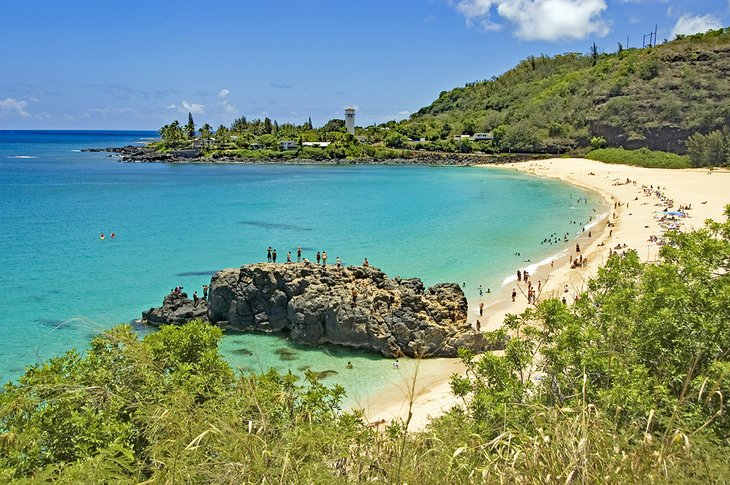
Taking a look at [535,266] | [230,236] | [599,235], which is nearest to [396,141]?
[230,236]

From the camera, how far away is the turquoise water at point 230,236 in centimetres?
2562

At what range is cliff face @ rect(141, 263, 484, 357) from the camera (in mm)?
23000

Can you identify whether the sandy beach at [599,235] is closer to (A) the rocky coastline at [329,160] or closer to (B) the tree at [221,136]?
(A) the rocky coastline at [329,160]

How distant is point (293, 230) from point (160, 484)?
4775 cm

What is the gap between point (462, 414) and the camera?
37.1ft

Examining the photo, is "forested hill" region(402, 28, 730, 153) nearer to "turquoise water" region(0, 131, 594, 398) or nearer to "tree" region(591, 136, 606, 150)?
"tree" region(591, 136, 606, 150)

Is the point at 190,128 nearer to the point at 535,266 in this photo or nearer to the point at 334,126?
the point at 334,126

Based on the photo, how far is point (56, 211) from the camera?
2547 inches

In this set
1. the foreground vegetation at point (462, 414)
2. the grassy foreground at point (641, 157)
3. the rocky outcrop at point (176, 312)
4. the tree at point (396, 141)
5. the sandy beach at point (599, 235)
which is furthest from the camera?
the tree at point (396, 141)

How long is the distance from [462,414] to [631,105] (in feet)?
412

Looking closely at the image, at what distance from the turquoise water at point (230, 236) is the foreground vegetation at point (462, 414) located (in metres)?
1.92

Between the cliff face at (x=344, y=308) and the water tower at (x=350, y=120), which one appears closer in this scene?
the cliff face at (x=344, y=308)

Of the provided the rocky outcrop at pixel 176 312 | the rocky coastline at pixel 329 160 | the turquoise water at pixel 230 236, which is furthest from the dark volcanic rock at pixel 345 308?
the rocky coastline at pixel 329 160

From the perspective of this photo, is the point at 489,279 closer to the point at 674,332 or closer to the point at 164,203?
the point at 674,332
